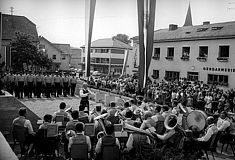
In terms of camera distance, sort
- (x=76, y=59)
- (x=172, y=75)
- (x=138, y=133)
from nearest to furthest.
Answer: (x=138, y=133) → (x=172, y=75) → (x=76, y=59)

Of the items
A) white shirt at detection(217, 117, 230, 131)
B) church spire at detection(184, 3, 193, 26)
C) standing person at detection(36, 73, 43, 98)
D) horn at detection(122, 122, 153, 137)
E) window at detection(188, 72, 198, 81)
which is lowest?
white shirt at detection(217, 117, 230, 131)

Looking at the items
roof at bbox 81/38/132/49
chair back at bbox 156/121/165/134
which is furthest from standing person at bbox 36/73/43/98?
roof at bbox 81/38/132/49

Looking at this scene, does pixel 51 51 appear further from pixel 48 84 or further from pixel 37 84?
pixel 37 84

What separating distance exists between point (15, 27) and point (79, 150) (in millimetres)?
44645

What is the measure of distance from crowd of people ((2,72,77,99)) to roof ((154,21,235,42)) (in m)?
A: 15.9

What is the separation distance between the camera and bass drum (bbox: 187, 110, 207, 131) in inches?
324

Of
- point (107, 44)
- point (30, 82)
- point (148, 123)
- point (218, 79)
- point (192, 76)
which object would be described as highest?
point (107, 44)

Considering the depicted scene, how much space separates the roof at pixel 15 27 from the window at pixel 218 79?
26925 millimetres

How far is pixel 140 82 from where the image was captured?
1359 cm

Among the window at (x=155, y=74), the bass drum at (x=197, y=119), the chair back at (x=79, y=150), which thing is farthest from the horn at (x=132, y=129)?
the window at (x=155, y=74)

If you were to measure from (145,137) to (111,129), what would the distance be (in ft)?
3.02

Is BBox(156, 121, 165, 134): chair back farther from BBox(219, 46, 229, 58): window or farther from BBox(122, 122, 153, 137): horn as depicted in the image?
BBox(219, 46, 229, 58): window

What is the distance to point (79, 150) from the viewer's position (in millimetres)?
5887

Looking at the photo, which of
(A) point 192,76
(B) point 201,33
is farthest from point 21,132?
(B) point 201,33
